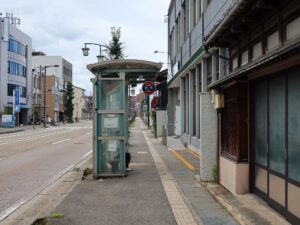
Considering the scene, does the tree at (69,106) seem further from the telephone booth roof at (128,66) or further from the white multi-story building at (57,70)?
the telephone booth roof at (128,66)

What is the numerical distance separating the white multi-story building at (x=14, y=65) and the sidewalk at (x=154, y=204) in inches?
2294

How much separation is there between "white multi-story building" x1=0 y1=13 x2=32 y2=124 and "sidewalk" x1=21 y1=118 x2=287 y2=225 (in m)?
58.3

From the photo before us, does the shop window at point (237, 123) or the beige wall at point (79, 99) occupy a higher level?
the beige wall at point (79, 99)

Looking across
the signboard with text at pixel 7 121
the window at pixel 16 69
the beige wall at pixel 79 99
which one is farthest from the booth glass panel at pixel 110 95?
the beige wall at pixel 79 99

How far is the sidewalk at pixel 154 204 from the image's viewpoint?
25.4ft

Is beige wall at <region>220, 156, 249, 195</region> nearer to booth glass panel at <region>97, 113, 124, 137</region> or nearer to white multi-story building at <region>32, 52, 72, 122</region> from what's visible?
booth glass panel at <region>97, 113, 124, 137</region>

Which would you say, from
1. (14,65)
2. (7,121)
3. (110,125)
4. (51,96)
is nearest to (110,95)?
(110,125)

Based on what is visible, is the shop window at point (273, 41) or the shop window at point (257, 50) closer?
the shop window at point (273, 41)

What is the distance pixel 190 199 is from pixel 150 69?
5009mm

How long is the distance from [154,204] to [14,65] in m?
70.2

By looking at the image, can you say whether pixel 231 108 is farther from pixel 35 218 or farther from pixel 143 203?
pixel 35 218

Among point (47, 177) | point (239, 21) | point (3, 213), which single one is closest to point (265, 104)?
point (239, 21)

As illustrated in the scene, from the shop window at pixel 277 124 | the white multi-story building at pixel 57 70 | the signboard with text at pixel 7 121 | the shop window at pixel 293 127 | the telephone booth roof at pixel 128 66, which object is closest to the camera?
the shop window at pixel 293 127

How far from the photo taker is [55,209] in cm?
876
